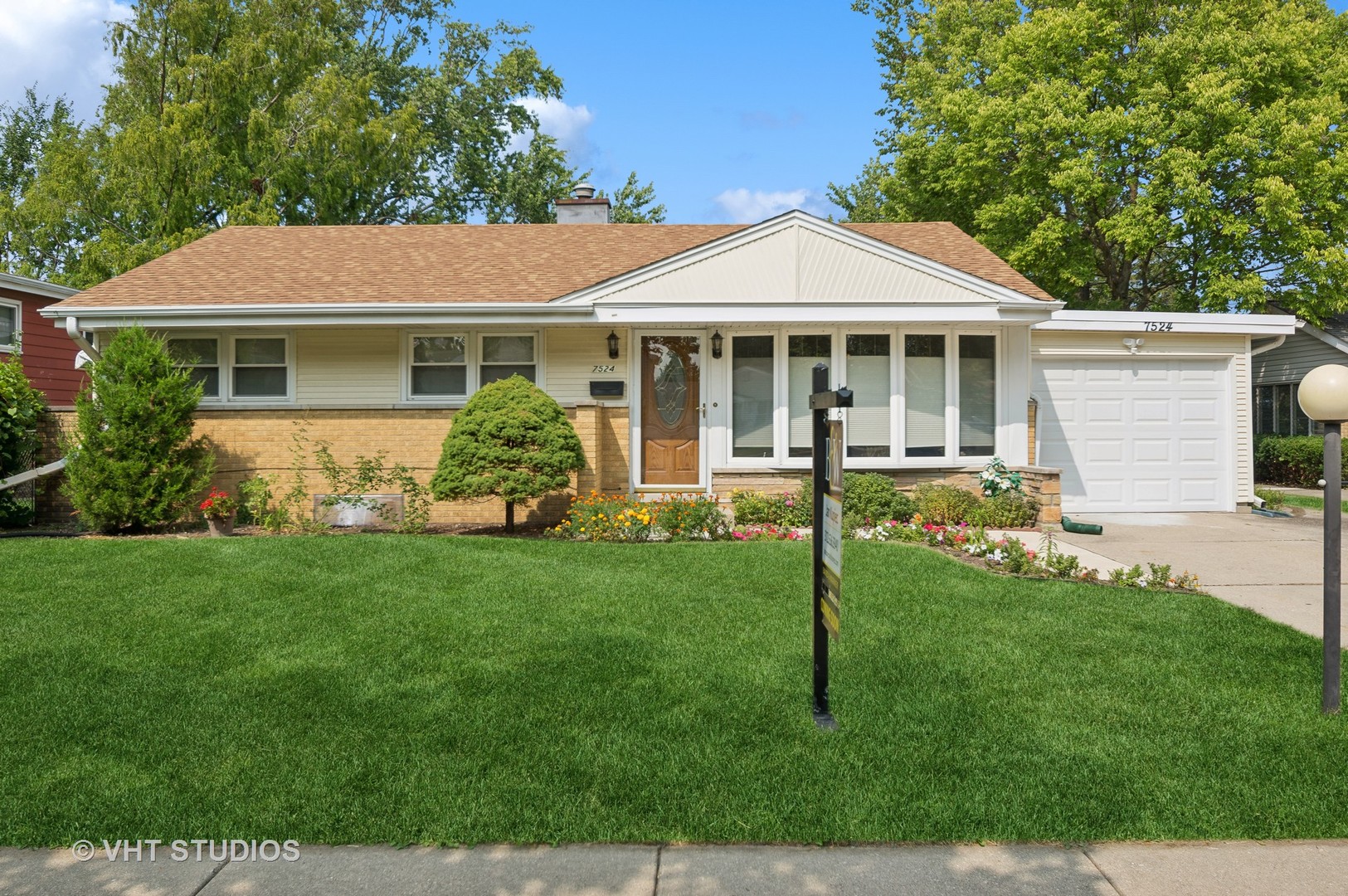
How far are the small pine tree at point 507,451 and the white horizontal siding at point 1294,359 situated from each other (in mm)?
17265

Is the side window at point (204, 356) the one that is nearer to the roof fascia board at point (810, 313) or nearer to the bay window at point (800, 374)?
the roof fascia board at point (810, 313)

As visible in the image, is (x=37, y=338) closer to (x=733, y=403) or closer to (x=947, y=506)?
(x=733, y=403)

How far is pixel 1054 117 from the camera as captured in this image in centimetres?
1805

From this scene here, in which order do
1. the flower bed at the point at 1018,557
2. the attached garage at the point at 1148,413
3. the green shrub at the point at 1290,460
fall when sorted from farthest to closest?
the green shrub at the point at 1290,460, the attached garage at the point at 1148,413, the flower bed at the point at 1018,557

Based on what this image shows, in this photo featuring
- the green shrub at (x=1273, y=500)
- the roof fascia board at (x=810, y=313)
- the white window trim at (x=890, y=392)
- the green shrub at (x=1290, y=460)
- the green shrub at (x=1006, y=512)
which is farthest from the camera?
the green shrub at (x=1290, y=460)

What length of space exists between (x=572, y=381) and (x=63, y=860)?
9218 millimetres

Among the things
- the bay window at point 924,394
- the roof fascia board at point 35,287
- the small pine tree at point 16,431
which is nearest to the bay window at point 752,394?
the bay window at point 924,394

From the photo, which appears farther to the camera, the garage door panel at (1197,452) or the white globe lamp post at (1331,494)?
the garage door panel at (1197,452)

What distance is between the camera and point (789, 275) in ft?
37.1

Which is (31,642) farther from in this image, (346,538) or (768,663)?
(768,663)

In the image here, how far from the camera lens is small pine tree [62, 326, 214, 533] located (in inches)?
380

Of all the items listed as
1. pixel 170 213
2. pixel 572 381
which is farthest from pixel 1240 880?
pixel 170 213

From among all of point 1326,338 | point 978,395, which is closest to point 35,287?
point 978,395

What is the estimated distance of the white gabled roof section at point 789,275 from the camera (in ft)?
36.7
